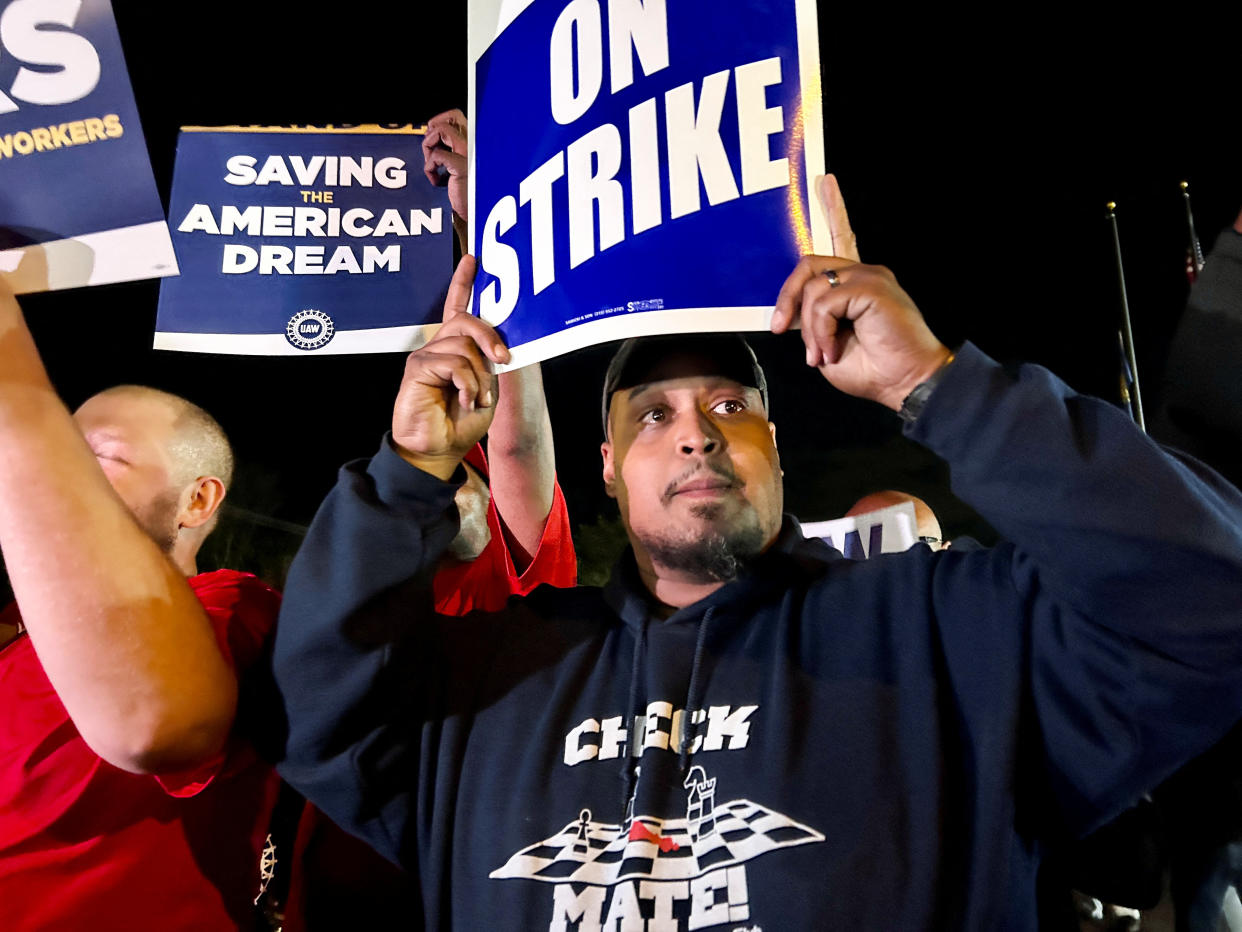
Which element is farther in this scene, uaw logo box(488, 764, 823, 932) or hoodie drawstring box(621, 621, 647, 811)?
hoodie drawstring box(621, 621, 647, 811)

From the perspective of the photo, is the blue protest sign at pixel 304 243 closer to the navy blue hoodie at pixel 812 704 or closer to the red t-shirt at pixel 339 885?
the navy blue hoodie at pixel 812 704

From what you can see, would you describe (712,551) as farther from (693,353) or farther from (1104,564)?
(1104,564)

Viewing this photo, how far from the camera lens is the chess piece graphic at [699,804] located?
58.2 inches

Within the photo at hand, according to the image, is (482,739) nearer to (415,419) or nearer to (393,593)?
(393,593)

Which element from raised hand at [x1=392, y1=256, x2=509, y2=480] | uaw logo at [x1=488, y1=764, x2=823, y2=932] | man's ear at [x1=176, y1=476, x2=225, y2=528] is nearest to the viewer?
uaw logo at [x1=488, y1=764, x2=823, y2=932]

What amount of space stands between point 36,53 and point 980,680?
2070 mm

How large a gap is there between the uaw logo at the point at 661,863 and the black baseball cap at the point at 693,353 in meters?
0.82

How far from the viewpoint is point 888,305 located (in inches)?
56.6

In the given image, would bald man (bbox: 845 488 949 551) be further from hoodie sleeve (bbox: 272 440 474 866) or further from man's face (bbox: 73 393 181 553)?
man's face (bbox: 73 393 181 553)

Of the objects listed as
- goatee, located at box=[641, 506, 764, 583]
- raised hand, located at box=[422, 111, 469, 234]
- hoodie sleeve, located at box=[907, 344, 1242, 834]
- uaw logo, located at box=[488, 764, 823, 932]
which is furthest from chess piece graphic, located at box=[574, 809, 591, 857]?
raised hand, located at box=[422, 111, 469, 234]

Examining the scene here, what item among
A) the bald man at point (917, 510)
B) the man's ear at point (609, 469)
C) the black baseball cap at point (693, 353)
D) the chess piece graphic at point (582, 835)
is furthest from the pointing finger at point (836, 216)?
the bald man at point (917, 510)

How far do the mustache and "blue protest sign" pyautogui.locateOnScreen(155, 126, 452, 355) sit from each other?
0.77 m

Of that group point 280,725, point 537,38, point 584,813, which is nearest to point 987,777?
point 584,813

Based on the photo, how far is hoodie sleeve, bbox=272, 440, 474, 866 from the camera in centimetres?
156
